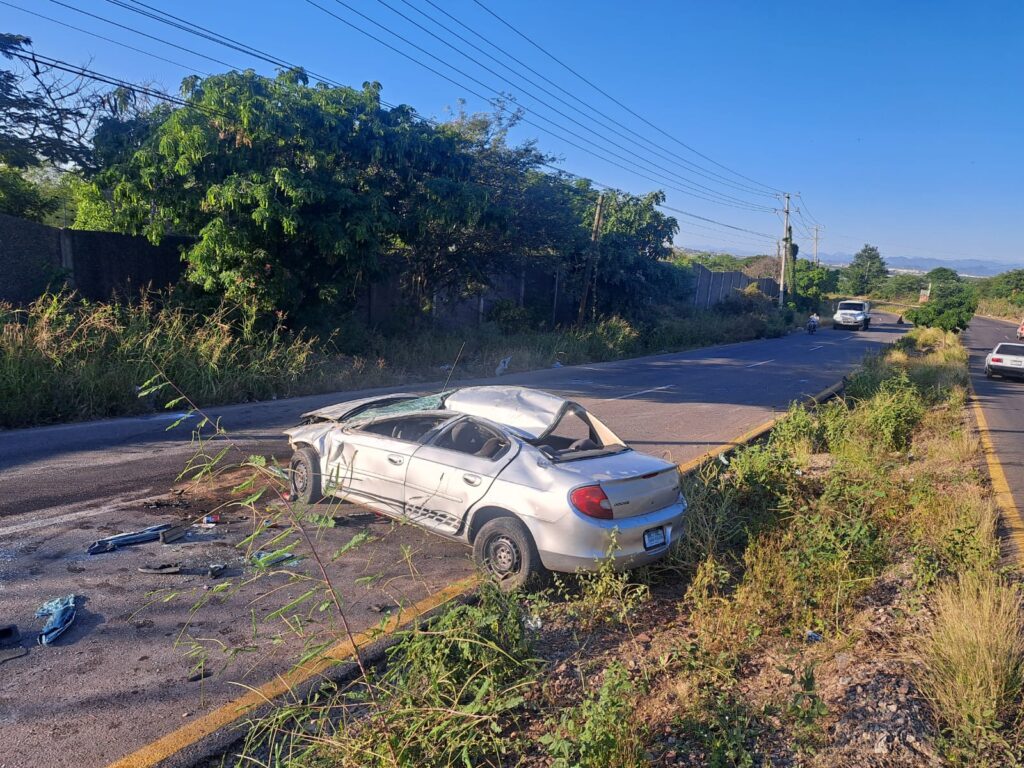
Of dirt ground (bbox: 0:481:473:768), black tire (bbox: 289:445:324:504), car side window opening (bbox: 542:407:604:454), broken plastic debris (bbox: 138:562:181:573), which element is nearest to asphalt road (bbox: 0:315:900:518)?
dirt ground (bbox: 0:481:473:768)

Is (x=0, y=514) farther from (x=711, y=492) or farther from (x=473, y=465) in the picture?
(x=711, y=492)

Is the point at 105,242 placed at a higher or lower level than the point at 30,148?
lower

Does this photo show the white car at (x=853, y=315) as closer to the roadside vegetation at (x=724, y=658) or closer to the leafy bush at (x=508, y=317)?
the leafy bush at (x=508, y=317)

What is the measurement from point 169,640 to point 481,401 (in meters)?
2.84

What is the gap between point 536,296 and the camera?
26047 mm

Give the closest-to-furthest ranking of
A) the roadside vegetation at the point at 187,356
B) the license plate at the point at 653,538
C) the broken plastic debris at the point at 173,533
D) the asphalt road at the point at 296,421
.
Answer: the license plate at the point at 653,538 < the broken plastic debris at the point at 173,533 < the asphalt road at the point at 296,421 < the roadside vegetation at the point at 187,356

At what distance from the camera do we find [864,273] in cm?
10950

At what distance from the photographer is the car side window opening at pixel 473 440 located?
5453mm

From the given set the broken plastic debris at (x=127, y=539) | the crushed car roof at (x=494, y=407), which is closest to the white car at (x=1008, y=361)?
the crushed car roof at (x=494, y=407)

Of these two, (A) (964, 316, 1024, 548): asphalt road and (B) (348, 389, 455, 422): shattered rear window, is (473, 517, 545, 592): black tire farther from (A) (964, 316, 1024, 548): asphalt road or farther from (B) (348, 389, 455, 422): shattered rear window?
(A) (964, 316, 1024, 548): asphalt road

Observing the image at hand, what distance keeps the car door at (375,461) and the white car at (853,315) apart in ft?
165

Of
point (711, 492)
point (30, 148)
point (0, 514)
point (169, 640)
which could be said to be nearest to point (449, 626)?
point (169, 640)

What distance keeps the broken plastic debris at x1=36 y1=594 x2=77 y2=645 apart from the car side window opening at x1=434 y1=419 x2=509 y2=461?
8.49 ft

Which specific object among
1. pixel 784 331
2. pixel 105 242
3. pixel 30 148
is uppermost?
pixel 30 148
